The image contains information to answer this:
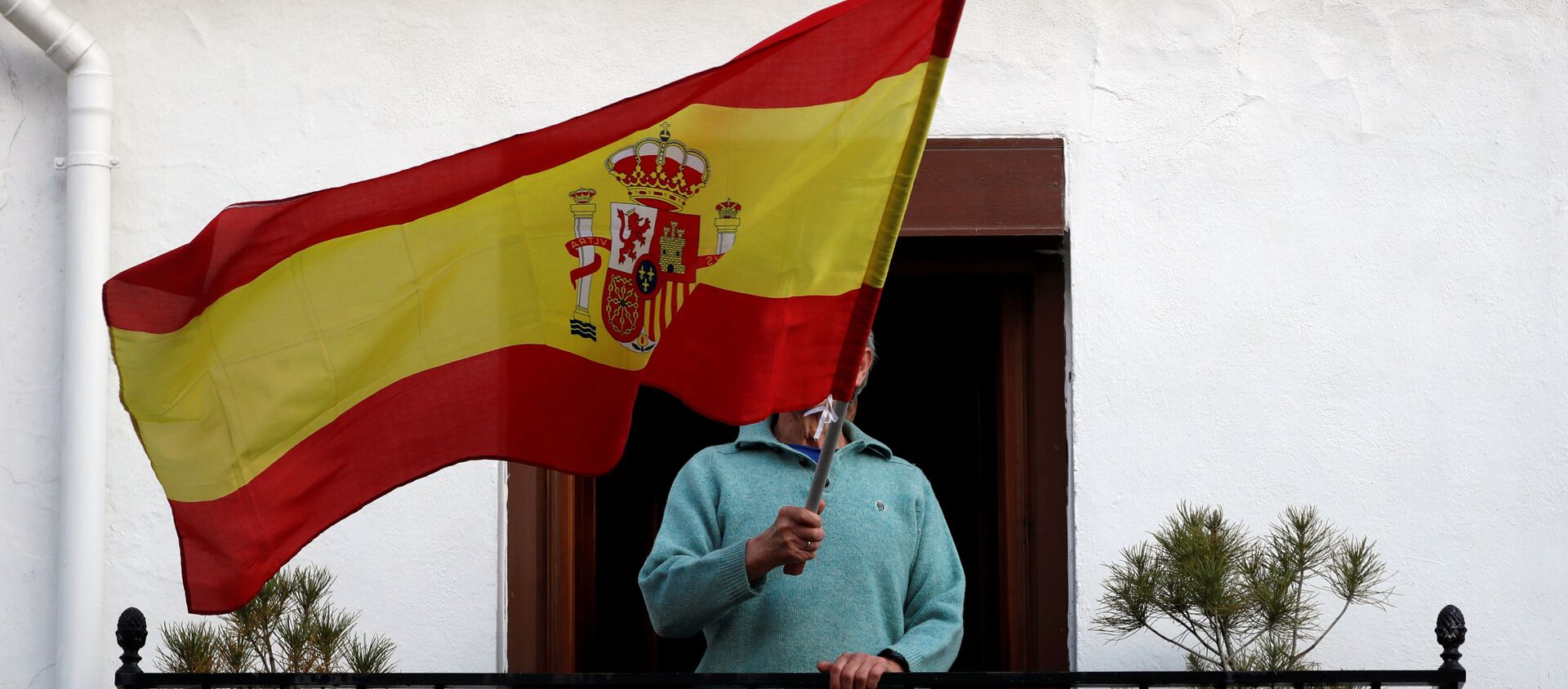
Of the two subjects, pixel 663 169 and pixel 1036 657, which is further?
pixel 1036 657

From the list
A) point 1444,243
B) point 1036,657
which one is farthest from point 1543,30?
point 1036,657

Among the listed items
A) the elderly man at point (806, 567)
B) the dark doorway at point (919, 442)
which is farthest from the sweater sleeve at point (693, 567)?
the dark doorway at point (919, 442)

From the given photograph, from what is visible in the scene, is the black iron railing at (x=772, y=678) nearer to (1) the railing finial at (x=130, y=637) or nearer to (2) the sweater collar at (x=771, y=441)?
(1) the railing finial at (x=130, y=637)

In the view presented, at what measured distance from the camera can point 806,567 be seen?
3.31 metres

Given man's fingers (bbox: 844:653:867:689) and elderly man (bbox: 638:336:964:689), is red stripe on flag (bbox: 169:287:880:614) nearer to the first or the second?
elderly man (bbox: 638:336:964:689)

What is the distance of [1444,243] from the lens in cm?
421

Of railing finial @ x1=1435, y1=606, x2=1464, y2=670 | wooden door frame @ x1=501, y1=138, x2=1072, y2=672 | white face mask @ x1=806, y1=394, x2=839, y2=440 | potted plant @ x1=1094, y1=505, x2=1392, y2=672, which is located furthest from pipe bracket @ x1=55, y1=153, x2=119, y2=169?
railing finial @ x1=1435, y1=606, x2=1464, y2=670

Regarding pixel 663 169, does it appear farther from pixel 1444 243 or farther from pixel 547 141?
pixel 1444 243

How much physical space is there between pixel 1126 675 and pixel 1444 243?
1796 mm

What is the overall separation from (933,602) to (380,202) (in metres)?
1.39

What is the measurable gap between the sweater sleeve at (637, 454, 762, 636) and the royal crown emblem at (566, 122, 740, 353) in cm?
51

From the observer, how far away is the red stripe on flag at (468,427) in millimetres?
2797

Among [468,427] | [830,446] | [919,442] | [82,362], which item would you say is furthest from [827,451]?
[919,442]

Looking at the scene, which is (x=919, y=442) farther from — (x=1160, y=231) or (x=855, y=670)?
(x=855, y=670)
